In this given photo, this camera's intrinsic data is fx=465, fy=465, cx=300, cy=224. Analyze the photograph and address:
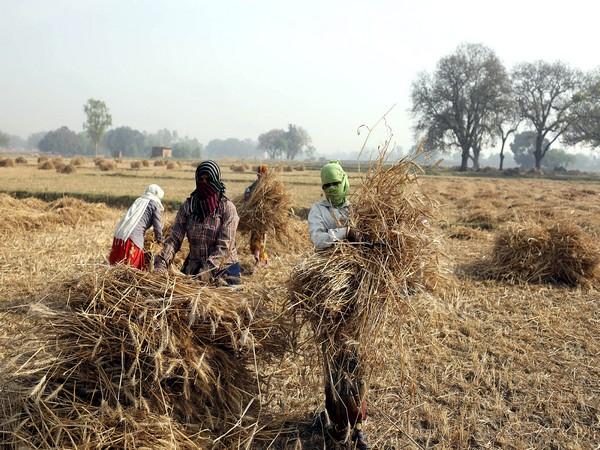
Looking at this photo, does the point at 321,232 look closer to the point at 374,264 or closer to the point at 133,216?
the point at 374,264

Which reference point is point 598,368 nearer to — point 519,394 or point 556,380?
point 556,380

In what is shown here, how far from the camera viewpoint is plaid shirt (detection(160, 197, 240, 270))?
376 centimetres

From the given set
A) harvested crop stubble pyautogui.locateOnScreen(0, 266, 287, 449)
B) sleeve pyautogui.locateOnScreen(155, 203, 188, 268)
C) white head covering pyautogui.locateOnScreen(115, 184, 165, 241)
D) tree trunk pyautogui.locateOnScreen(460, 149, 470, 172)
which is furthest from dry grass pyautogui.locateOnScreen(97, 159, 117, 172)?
tree trunk pyautogui.locateOnScreen(460, 149, 470, 172)

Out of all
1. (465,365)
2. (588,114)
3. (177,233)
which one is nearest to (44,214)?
(177,233)

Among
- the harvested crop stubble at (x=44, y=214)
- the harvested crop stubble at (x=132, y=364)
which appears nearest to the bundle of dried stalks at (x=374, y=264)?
the harvested crop stubble at (x=132, y=364)

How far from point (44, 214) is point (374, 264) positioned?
10063 mm

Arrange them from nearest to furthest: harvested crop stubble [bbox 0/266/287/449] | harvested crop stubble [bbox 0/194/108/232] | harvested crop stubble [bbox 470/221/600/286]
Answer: harvested crop stubble [bbox 0/266/287/449]
harvested crop stubble [bbox 470/221/600/286]
harvested crop stubble [bbox 0/194/108/232]

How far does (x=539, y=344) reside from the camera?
488 cm

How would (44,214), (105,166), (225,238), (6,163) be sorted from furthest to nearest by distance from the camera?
1. (6,163)
2. (105,166)
3. (44,214)
4. (225,238)

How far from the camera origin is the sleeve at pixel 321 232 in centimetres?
298

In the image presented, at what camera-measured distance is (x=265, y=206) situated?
7.96 m

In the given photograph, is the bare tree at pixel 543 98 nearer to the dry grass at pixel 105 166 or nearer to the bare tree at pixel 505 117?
the bare tree at pixel 505 117

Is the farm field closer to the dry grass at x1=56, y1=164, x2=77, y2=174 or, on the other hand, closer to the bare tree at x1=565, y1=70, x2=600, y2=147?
the dry grass at x1=56, y1=164, x2=77, y2=174

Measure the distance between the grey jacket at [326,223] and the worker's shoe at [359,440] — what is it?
1.25 meters
